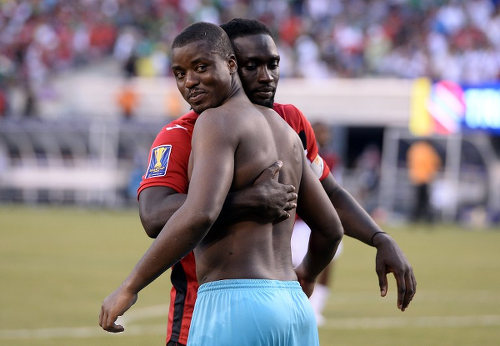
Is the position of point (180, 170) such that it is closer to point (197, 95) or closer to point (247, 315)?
point (197, 95)

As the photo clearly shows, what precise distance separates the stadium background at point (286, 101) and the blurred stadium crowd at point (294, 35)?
0.17ft

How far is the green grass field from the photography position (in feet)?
30.2

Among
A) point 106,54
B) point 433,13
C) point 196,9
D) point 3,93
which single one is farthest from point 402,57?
point 3,93

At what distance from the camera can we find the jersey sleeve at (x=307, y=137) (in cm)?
457

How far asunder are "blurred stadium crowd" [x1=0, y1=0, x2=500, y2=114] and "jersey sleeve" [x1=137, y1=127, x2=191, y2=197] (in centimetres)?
2298

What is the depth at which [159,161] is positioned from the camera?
3.84 m

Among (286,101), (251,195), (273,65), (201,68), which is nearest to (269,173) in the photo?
(251,195)

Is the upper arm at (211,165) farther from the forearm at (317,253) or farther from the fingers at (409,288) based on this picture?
the fingers at (409,288)

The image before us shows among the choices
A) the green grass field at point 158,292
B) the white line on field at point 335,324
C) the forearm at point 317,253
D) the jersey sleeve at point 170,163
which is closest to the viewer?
the jersey sleeve at point 170,163

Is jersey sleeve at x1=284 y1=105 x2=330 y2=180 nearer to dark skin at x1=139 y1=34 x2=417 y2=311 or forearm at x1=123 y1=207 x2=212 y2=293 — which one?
dark skin at x1=139 y1=34 x2=417 y2=311

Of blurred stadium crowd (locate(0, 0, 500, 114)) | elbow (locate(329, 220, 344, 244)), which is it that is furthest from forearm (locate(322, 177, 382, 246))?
blurred stadium crowd (locate(0, 0, 500, 114))

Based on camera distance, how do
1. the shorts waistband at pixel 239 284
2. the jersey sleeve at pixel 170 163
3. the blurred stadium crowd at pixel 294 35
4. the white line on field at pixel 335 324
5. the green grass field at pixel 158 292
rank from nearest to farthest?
the shorts waistband at pixel 239 284, the jersey sleeve at pixel 170 163, the white line on field at pixel 335 324, the green grass field at pixel 158 292, the blurred stadium crowd at pixel 294 35

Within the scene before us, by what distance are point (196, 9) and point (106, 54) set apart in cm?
341

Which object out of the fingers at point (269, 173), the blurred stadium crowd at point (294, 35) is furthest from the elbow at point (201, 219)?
the blurred stadium crowd at point (294, 35)
